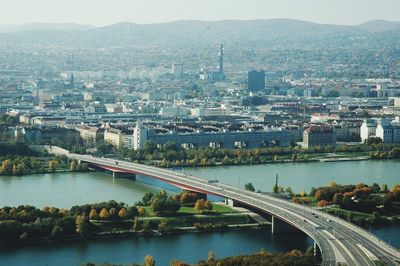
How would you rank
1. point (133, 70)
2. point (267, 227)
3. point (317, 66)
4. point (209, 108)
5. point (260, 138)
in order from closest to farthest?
point (267, 227) → point (260, 138) → point (209, 108) → point (133, 70) → point (317, 66)

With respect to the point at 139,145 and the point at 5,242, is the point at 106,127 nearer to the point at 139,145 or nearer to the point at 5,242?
the point at 139,145

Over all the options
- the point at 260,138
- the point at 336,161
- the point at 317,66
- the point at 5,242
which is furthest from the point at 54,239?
the point at 317,66

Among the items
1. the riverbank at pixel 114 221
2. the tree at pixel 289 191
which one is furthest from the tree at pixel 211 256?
the tree at pixel 289 191

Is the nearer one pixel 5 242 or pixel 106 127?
pixel 5 242

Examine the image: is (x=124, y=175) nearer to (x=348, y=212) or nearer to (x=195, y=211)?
(x=195, y=211)

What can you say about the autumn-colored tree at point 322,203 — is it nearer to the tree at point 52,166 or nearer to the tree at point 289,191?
the tree at point 289,191

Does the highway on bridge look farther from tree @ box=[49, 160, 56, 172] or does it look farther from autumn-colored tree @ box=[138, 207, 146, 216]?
tree @ box=[49, 160, 56, 172]
